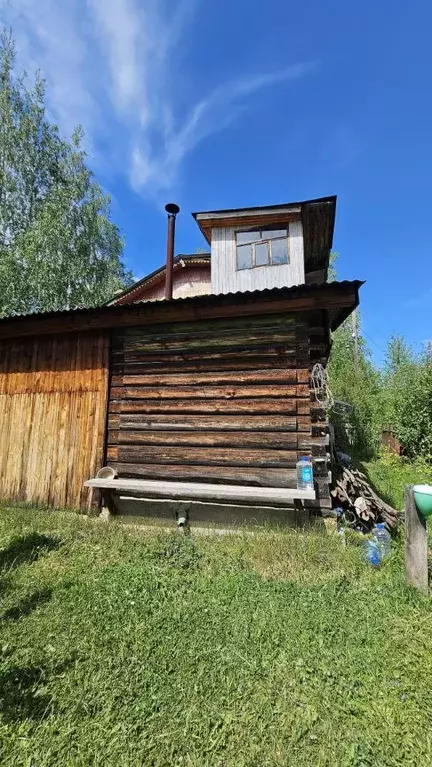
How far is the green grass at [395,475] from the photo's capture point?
7950mm

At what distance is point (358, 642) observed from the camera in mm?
2945

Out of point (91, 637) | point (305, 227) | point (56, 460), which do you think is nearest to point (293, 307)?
point (91, 637)

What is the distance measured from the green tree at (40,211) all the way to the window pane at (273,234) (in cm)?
1101

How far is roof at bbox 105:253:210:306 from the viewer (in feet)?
54.9

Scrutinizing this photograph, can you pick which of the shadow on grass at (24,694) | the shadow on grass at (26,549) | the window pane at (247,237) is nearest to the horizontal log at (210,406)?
the shadow on grass at (26,549)

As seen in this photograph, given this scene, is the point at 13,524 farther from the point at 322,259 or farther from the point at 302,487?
the point at 322,259

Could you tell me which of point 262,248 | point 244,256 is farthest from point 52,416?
point 262,248

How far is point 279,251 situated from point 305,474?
26.3 feet

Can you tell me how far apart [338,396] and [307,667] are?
56.6 ft

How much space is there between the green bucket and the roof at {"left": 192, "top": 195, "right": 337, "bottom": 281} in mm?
9062

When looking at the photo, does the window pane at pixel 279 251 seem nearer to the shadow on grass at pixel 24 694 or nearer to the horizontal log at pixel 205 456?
the horizontal log at pixel 205 456

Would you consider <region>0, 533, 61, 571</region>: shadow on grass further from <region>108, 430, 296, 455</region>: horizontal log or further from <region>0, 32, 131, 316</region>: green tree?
<region>0, 32, 131, 316</region>: green tree

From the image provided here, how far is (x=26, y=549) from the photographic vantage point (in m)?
4.70

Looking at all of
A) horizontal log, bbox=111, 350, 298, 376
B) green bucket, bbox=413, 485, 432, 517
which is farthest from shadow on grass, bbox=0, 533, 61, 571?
green bucket, bbox=413, 485, 432, 517
